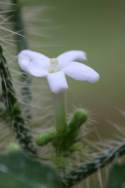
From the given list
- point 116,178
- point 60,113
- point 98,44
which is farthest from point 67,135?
point 98,44

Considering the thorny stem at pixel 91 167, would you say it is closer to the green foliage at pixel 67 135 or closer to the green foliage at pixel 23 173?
the green foliage at pixel 67 135

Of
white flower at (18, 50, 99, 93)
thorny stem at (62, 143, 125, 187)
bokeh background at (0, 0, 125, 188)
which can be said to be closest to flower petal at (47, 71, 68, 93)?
white flower at (18, 50, 99, 93)

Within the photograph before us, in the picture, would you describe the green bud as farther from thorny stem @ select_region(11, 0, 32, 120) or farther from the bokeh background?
the bokeh background

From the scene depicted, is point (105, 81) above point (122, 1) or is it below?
below

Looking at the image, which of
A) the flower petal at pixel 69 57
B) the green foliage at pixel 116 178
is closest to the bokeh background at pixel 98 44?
the flower petal at pixel 69 57

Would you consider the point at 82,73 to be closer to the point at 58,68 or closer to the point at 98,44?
the point at 58,68

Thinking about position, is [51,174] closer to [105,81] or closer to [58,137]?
[58,137]

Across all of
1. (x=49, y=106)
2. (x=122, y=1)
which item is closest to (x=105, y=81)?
(x=122, y=1)
